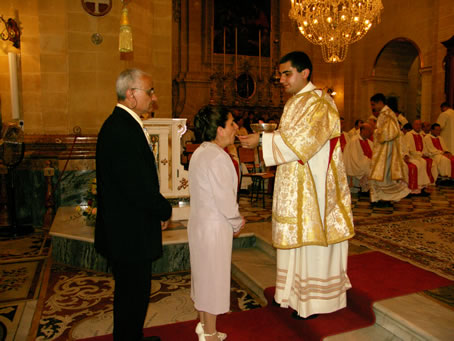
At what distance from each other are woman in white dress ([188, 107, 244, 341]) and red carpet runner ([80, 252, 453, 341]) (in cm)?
51

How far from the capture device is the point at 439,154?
32.1 ft

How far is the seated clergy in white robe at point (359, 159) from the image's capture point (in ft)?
27.8

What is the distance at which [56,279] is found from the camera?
4.12 metres

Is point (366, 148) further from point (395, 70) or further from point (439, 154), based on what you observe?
point (395, 70)

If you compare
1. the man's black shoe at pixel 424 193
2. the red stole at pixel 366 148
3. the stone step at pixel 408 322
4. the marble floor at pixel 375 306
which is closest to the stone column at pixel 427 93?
the red stole at pixel 366 148

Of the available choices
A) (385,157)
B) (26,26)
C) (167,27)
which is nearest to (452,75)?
(385,157)

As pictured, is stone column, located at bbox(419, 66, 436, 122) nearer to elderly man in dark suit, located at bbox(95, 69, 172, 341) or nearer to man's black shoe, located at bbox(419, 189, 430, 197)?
man's black shoe, located at bbox(419, 189, 430, 197)

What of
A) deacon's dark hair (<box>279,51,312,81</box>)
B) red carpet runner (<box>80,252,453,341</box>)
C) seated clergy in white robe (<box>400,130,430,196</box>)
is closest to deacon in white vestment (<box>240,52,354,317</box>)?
deacon's dark hair (<box>279,51,312,81</box>)

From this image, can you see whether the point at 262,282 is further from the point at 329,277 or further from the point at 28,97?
the point at 28,97

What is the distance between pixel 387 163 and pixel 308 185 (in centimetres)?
493

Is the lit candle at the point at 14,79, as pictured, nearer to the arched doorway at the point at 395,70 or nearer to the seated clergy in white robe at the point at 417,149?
the seated clergy in white robe at the point at 417,149

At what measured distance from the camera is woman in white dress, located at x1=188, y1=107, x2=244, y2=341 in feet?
7.46

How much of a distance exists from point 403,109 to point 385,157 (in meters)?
9.84

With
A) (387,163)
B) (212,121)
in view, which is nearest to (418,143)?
(387,163)
